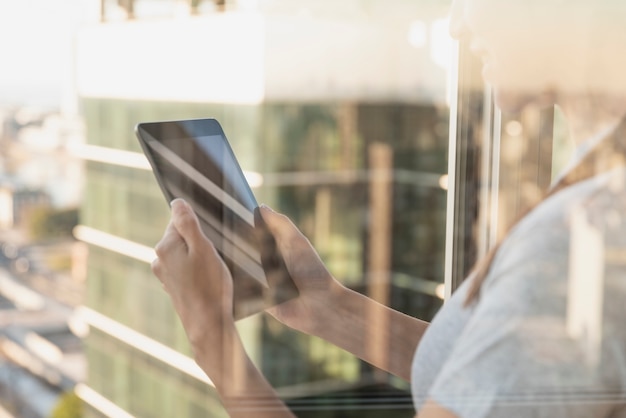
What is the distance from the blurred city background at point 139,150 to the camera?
776 millimetres

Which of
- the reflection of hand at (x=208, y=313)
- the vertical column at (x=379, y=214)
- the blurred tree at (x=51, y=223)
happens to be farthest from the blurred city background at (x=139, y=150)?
the vertical column at (x=379, y=214)

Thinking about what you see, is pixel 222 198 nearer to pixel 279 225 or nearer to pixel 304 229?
pixel 279 225

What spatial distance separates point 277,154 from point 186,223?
2369mm

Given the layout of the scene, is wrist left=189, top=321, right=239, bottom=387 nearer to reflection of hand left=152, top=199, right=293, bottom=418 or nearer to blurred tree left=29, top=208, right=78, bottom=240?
reflection of hand left=152, top=199, right=293, bottom=418

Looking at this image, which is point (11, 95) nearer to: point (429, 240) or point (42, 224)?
point (42, 224)

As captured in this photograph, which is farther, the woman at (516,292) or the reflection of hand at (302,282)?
the reflection of hand at (302,282)

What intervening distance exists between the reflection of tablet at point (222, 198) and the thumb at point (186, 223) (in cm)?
2

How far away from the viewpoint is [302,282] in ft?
2.17

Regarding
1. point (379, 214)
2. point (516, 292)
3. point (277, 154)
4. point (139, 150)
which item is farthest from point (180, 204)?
point (379, 214)

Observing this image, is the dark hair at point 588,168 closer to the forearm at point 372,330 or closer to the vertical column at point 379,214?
the forearm at point 372,330

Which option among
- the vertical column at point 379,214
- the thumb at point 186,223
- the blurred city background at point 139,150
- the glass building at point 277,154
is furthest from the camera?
the vertical column at point 379,214

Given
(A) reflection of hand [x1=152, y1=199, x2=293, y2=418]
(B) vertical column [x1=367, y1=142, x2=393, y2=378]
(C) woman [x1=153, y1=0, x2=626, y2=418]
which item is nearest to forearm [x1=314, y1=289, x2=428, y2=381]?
(C) woman [x1=153, y1=0, x2=626, y2=418]

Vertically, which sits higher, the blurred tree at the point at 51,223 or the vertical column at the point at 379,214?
the blurred tree at the point at 51,223

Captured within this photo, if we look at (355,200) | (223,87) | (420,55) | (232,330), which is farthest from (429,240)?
(232,330)
